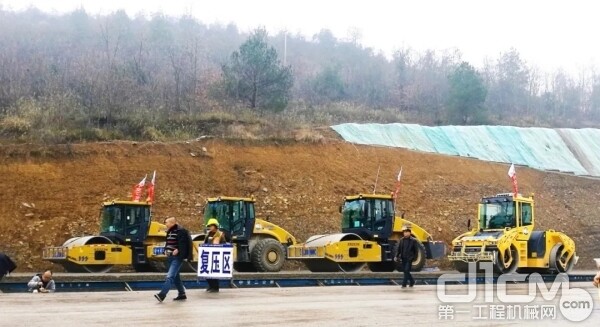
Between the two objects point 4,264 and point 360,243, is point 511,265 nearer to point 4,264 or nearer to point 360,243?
point 360,243

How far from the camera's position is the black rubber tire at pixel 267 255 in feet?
75.2

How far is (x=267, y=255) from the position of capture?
2322 cm

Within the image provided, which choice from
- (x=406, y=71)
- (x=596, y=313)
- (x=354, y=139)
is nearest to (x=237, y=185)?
(x=354, y=139)

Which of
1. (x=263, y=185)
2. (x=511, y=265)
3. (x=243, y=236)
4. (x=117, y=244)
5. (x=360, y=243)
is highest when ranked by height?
(x=263, y=185)

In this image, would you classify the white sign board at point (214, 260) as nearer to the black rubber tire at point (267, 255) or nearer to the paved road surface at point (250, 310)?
the paved road surface at point (250, 310)

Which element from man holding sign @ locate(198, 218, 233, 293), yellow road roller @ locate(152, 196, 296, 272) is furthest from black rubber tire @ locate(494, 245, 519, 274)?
man holding sign @ locate(198, 218, 233, 293)

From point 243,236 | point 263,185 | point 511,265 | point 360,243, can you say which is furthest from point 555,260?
point 263,185

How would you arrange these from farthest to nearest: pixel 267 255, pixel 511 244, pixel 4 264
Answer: pixel 267 255 < pixel 511 244 < pixel 4 264

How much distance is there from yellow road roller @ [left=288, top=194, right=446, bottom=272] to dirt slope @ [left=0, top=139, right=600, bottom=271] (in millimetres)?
7383

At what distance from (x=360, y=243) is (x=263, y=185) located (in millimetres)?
10930

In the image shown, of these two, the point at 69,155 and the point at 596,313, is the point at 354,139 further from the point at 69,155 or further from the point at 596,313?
the point at 596,313

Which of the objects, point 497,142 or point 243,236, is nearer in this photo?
point 243,236

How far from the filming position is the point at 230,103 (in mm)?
42656

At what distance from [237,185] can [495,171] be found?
15897 millimetres
